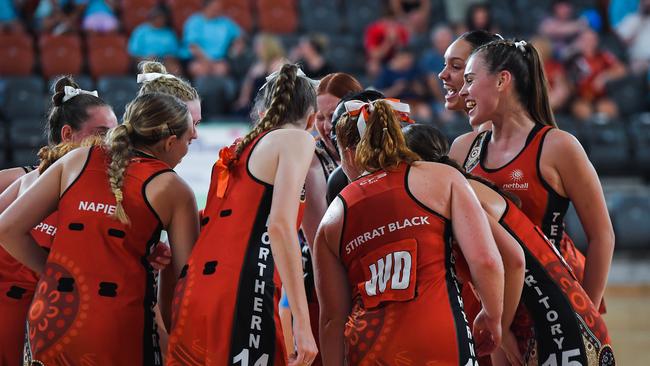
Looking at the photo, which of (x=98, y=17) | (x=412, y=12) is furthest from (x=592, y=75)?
(x=98, y=17)

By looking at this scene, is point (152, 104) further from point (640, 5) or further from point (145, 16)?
point (640, 5)

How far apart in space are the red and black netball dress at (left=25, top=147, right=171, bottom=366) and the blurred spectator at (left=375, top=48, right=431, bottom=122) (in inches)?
276

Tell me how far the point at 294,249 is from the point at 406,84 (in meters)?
7.38

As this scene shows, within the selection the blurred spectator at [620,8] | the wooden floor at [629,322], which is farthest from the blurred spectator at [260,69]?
the blurred spectator at [620,8]

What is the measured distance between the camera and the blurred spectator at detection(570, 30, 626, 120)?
35.1ft

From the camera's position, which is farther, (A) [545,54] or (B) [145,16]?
(B) [145,16]

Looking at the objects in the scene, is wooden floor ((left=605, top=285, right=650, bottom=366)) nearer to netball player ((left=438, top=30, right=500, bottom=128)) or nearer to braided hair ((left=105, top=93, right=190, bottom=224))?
netball player ((left=438, top=30, right=500, bottom=128))

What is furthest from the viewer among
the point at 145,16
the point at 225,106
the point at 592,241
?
the point at 145,16

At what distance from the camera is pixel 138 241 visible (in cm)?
320

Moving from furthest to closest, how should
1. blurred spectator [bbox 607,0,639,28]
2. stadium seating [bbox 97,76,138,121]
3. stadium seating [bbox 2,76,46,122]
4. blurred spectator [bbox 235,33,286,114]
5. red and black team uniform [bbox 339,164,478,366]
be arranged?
blurred spectator [bbox 607,0,639,28]
blurred spectator [bbox 235,33,286,114]
stadium seating [bbox 2,76,46,122]
stadium seating [bbox 97,76,138,121]
red and black team uniform [bbox 339,164,478,366]

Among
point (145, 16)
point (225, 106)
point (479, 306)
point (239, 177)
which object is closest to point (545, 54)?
point (225, 106)

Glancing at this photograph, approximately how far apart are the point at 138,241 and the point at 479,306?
140cm

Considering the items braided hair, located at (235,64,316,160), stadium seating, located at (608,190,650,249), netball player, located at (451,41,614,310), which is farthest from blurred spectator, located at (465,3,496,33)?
braided hair, located at (235,64,316,160)

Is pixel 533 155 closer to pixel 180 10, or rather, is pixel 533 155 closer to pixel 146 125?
pixel 146 125
